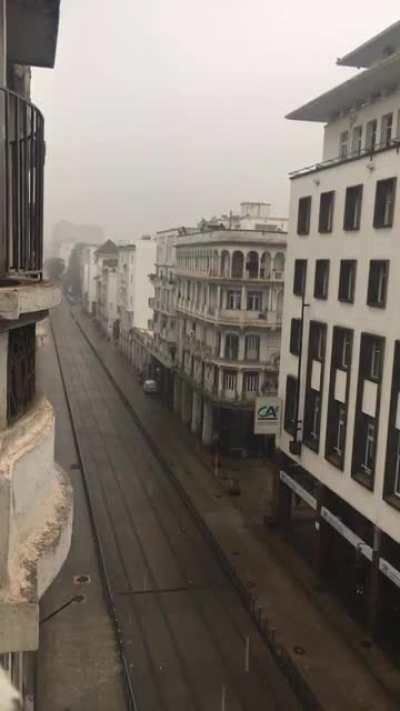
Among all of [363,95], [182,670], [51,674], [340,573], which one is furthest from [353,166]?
[51,674]

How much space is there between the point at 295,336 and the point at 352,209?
6.49 metres

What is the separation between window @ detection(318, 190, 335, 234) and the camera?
25.8 metres

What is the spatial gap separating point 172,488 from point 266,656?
16599 millimetres

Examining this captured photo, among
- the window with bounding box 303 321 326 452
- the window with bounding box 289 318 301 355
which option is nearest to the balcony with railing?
the window with bounding box 303 321 326 452

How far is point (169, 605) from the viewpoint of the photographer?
23.7 m

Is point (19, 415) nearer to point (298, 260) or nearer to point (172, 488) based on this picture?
point (298, 260)

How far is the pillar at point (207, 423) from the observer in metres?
43.9

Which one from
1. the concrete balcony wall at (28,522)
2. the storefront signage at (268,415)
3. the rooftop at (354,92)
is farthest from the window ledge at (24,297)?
the storefront signage at (268,415)

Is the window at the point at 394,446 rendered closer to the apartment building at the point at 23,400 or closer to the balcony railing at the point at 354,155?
the balcony railing at the point at 354,155

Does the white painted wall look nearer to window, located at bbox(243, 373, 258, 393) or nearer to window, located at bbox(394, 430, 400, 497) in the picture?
window, located at bbox(394, 430, 400, 497)

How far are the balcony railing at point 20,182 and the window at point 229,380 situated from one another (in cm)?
3476

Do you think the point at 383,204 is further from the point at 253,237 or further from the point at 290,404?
the point at 253,237

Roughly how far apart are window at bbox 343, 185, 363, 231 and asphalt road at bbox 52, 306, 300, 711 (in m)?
14.3

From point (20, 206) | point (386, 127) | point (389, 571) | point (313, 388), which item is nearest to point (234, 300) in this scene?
point (313, 388)
